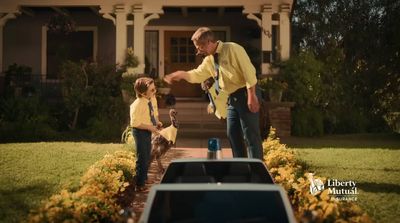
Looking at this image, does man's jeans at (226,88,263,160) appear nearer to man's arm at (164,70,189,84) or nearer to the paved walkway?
man's arm at (164,70,189,84)

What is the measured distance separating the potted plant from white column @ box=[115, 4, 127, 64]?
382cm

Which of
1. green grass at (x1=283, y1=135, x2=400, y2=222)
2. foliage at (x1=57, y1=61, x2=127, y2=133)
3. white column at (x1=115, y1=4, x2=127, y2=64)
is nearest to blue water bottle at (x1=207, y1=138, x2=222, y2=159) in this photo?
green grass at (x1=283, y1=135, x2=400, y2=222)

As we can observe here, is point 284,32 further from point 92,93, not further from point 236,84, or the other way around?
point 236,84

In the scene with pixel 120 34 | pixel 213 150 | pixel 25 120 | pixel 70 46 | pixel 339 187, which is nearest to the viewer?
pixel 213 150

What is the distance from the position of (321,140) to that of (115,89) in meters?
5.44

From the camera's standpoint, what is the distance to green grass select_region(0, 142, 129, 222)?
20.1ft

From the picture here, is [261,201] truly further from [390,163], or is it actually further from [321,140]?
[321,140]

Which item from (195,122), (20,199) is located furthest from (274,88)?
(20,199)

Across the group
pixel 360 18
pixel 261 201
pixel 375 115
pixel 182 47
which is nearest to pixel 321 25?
pixel 360 18

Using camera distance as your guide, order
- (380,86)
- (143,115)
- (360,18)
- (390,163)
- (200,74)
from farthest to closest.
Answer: (360,18)
(380,86)
(390,163)
(143,115)
(200,74)

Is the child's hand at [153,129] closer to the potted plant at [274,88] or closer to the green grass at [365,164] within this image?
the green grass at [365,164]

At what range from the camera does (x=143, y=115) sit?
6809 millimetres

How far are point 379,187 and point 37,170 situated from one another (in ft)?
16.5

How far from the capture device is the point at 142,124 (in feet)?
22.2
